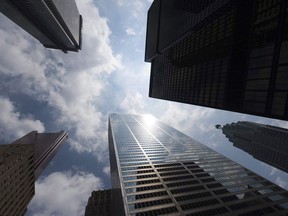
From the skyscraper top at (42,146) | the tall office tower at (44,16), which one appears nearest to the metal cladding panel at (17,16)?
the tall office tower at (44,16)

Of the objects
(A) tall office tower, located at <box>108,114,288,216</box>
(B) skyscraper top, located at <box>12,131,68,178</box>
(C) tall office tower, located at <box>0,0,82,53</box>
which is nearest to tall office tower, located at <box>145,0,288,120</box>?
(A) tall office tower, located at <box>108,114,288,216</box>

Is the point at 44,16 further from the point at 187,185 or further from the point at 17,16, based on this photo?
the point at 187,185

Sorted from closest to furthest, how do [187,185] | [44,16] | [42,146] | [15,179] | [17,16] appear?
[15,179]
[187,185]
[17,16]
[44,16]
[42,146]

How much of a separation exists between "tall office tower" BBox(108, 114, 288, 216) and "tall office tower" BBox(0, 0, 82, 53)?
8825 centimetres

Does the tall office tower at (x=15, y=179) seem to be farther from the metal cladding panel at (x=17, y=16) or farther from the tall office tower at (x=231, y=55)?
the metal cladding panel at (x=17, y=16)

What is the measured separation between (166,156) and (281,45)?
90739 mm

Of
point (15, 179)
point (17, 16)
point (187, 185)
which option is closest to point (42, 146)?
point (17, 16)

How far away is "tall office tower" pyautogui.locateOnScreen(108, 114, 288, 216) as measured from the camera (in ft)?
235

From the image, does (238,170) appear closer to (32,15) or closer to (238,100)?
(238,100)

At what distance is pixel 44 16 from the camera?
412 ft

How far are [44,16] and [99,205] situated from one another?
411ft

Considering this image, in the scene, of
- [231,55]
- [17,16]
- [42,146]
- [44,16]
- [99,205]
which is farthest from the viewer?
[42,146]

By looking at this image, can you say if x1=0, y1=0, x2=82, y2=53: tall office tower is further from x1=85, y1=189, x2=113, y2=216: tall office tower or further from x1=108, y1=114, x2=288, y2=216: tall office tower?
x1=85, y1=189, x2=113, y2=216: tall office tower

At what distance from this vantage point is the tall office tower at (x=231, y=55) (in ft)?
128
